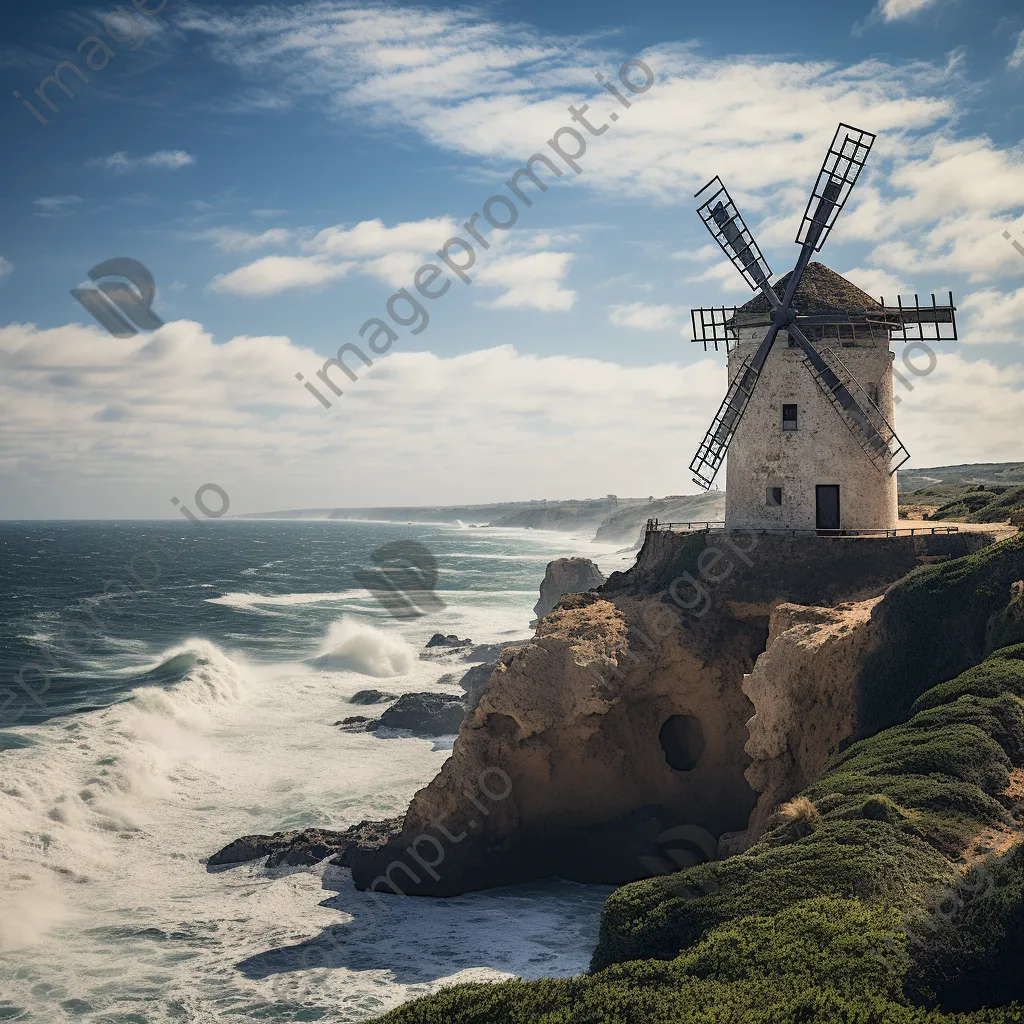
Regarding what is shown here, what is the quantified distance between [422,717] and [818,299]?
23116mm

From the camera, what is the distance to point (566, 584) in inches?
2464

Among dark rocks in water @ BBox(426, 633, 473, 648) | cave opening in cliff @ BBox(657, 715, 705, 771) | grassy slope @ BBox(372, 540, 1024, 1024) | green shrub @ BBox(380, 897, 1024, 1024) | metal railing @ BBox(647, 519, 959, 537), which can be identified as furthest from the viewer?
dark rocks in water @ BBox(426, 633, 473, 648)

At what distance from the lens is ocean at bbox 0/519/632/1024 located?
18641mm

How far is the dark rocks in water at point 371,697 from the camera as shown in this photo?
44.4 m

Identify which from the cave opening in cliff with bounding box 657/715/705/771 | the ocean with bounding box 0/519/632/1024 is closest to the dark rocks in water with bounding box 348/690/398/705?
the ocean with bounding box 0/519/632/1024

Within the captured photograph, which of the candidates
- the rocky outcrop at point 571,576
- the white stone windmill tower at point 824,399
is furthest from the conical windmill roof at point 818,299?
the rocky outcrop at point 571,576

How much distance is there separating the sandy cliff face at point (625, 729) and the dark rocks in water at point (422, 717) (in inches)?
544

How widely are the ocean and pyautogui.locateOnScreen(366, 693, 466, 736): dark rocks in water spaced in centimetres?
129

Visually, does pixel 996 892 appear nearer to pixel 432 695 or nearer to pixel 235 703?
pixel 432 695

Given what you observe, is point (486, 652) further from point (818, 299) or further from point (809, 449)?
point (818, 299)

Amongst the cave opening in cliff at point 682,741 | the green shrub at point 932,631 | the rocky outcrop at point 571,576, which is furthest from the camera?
the rocky outcrop at point 571,576

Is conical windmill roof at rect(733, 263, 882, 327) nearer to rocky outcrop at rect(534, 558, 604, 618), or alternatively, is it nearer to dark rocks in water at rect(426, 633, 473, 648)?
rocky outcrop at rect(534, 558, 604, 618)

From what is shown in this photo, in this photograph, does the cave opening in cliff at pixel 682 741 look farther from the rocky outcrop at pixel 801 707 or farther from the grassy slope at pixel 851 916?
the grassy slope at pixel 851 916

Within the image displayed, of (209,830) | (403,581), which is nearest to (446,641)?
(209,830)
